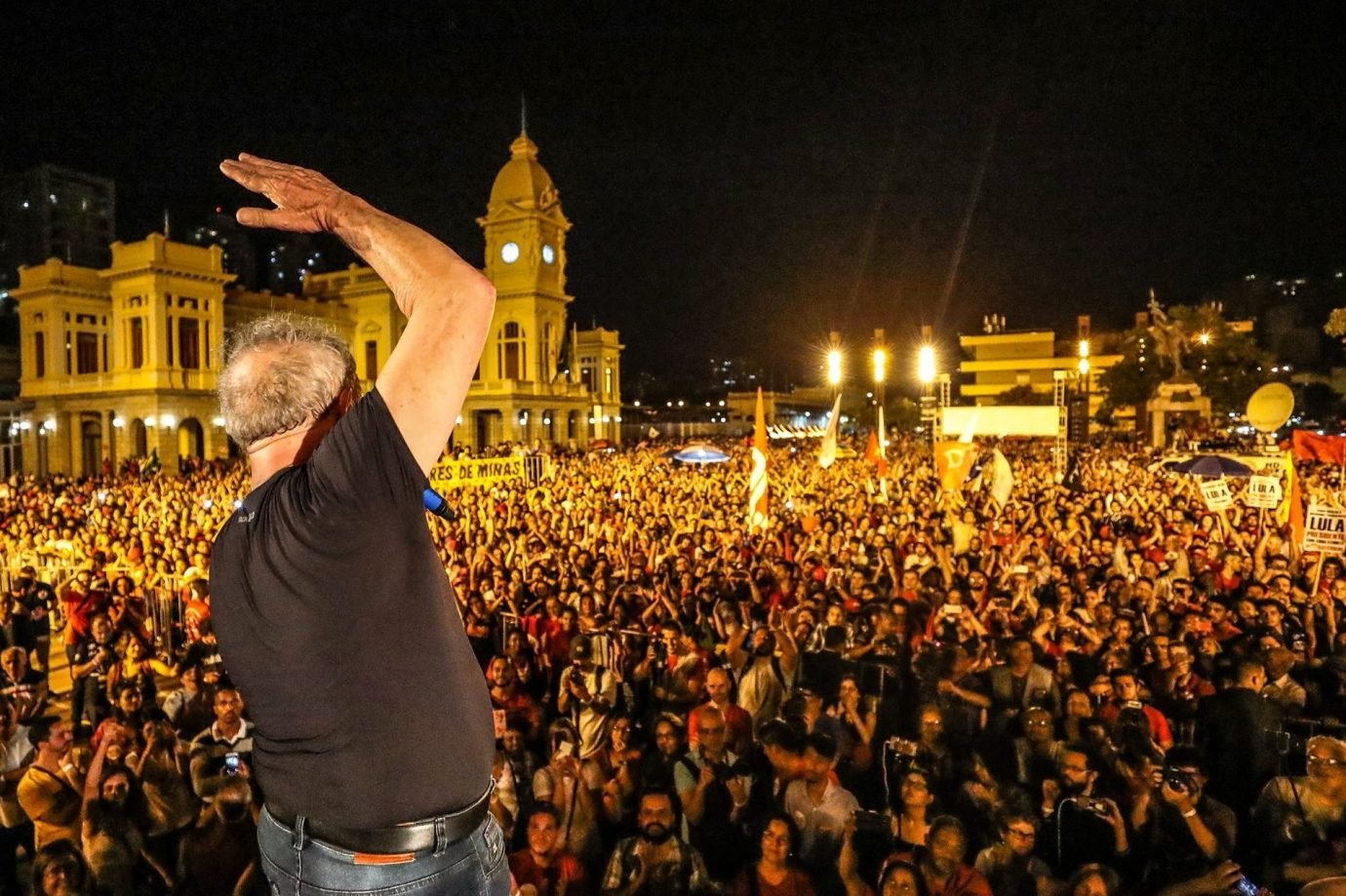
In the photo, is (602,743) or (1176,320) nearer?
(602,743)

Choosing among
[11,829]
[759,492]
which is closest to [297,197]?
[11,829]

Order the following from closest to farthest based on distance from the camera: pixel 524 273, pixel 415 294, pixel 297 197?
1. pixel 415 294
2. pixel 297 197
3. pixel 524 273

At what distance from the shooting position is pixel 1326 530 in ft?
30.6

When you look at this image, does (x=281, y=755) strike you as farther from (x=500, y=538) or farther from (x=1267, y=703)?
(x=500, y=538)

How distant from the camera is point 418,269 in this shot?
1549 millimetres

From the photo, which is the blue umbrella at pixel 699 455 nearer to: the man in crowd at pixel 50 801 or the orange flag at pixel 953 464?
the orange flag at pixel 953 464

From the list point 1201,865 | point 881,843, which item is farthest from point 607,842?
point 1201,865

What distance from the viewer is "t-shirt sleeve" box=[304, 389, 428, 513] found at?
4.73ft

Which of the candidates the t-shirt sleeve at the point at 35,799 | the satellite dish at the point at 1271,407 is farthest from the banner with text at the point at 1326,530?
the t-shirt sleeve at the point at 35,799

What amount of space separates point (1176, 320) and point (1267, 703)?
47.2m

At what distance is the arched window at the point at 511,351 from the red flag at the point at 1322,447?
4397cm

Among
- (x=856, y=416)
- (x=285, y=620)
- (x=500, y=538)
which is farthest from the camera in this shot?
(x=856, y=416)

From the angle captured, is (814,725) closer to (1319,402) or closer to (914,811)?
(914,811)

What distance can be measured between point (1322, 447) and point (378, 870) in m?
16.3
